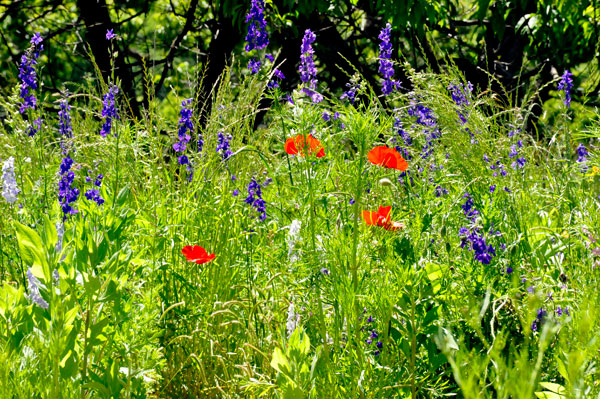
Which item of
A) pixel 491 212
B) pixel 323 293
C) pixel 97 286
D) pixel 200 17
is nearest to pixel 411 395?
pixel 323 293

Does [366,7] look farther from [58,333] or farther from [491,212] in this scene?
[58,333]

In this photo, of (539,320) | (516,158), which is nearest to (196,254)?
(539,320)

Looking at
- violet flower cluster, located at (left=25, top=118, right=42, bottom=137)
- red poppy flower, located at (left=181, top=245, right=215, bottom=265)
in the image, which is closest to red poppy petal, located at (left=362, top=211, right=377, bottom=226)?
red poppy flower, located at (left=181, top=245, right=215, bottom=265)

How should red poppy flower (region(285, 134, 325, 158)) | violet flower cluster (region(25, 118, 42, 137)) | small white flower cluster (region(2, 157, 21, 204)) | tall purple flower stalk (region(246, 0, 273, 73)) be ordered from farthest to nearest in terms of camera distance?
tall purple flower stalk (region(246, 0, 273, 73)) → violet flower cluster (region(25, 118, 42, 137)) → small white flower cluster (region(2, 157, 21, 204)) → red poppy flower (region(285, 134, 325, 158))

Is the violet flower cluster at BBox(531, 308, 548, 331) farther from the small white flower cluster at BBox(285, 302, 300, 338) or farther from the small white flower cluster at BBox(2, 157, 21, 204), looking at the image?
the small white flower cluster at BBox(2, 157, 21, 204)

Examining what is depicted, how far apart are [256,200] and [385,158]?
65 centimetres

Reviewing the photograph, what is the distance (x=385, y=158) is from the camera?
175 cm

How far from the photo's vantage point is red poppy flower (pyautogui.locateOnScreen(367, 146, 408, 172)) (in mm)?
1724

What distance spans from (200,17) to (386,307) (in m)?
5.54

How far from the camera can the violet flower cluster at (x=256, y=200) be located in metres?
2.23

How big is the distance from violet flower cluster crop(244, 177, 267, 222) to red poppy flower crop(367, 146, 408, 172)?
601mm

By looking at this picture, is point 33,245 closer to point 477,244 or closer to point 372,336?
point 372,336

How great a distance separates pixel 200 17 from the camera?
6.58 meters

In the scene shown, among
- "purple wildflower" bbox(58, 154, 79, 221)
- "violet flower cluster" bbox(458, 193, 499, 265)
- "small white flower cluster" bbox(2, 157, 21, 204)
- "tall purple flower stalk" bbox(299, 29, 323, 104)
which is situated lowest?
"violet flower cluster" bbox(458, 193, 499, 265)
